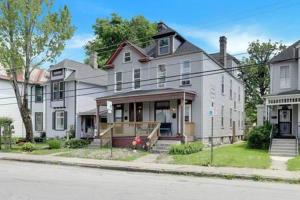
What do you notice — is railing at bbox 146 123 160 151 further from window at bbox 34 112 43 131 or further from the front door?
window at bbox 34 112 43 131

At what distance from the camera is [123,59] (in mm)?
33312

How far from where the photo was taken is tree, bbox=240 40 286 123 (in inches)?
2176

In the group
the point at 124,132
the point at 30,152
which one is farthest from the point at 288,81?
the point at 30,152

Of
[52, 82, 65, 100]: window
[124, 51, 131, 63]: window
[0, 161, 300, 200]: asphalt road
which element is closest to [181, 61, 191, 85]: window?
[124, 51, 131, 63]: window

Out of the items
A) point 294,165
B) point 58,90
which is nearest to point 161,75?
point 58,90

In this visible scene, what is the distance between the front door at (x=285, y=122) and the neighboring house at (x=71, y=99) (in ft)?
59.4

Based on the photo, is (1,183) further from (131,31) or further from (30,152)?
(131,31)

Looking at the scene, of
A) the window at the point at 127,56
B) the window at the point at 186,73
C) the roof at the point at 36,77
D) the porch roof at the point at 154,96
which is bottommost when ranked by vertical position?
the porch roof at the point at 154,96

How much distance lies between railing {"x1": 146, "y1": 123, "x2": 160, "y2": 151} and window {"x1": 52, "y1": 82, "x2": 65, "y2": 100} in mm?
15710

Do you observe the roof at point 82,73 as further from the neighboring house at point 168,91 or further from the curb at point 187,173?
the curb at point 187,173

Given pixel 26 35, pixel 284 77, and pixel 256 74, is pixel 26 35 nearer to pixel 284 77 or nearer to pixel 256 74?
pixel 284 77

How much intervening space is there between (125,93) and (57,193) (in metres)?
21.8

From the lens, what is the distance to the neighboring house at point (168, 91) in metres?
28.5

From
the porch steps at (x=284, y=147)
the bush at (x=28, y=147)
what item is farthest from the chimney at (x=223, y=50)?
the bush at (x=28, y=147)
